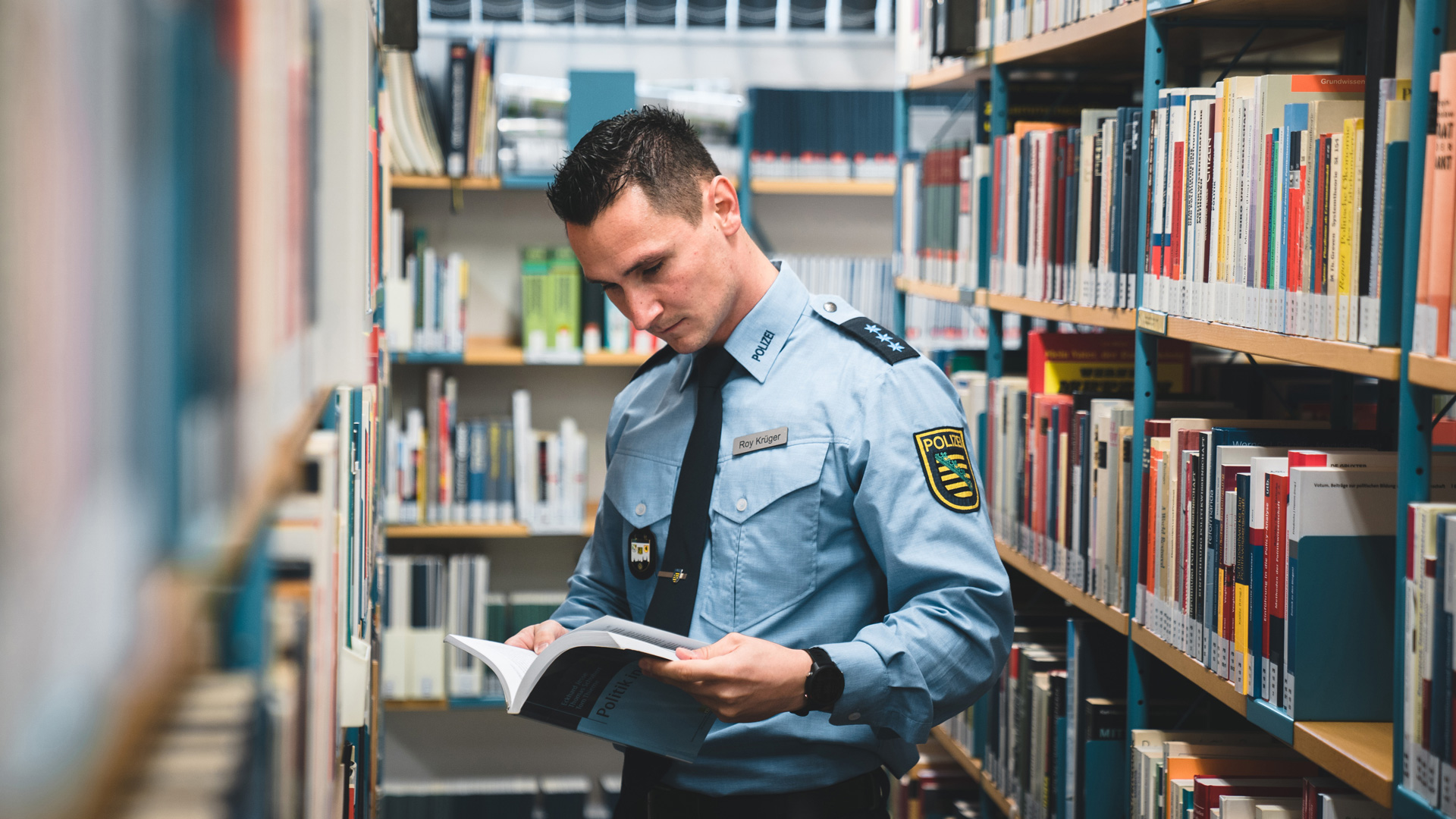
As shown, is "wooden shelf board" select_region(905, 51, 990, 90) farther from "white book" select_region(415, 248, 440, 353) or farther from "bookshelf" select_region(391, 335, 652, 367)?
"white book" select_region(415, 248, 440, 353)

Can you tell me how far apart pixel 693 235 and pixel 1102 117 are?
97cm

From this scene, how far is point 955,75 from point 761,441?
62.4 inches

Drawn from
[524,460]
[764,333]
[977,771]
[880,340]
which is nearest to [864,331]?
[880,340]

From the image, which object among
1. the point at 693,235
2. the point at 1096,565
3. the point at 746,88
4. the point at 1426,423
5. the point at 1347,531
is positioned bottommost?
the point at 1096,565

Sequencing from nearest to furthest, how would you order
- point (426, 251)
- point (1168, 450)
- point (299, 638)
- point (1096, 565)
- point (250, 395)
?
point (250, 395) < point (299, 638) < point (1168, 450) < point (1096, 565) < point (426, 251)

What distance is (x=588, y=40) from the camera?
12.3 feet

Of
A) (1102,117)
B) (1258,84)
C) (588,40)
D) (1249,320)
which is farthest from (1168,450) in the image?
(588,40)

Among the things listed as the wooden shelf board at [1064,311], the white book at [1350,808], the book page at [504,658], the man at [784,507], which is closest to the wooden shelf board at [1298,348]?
the wooden shelf board at [1064,311]

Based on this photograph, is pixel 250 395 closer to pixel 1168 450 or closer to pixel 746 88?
pixel 1168 450

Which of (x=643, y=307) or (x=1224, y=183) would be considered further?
(x=1224, y=183)

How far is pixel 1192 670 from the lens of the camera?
1601 mm

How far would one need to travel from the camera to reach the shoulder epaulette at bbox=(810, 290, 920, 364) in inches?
58.6

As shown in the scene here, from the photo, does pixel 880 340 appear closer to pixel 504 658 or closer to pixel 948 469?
pixel 948 469

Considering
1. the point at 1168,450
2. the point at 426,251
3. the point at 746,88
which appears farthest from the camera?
the point at 746,88
